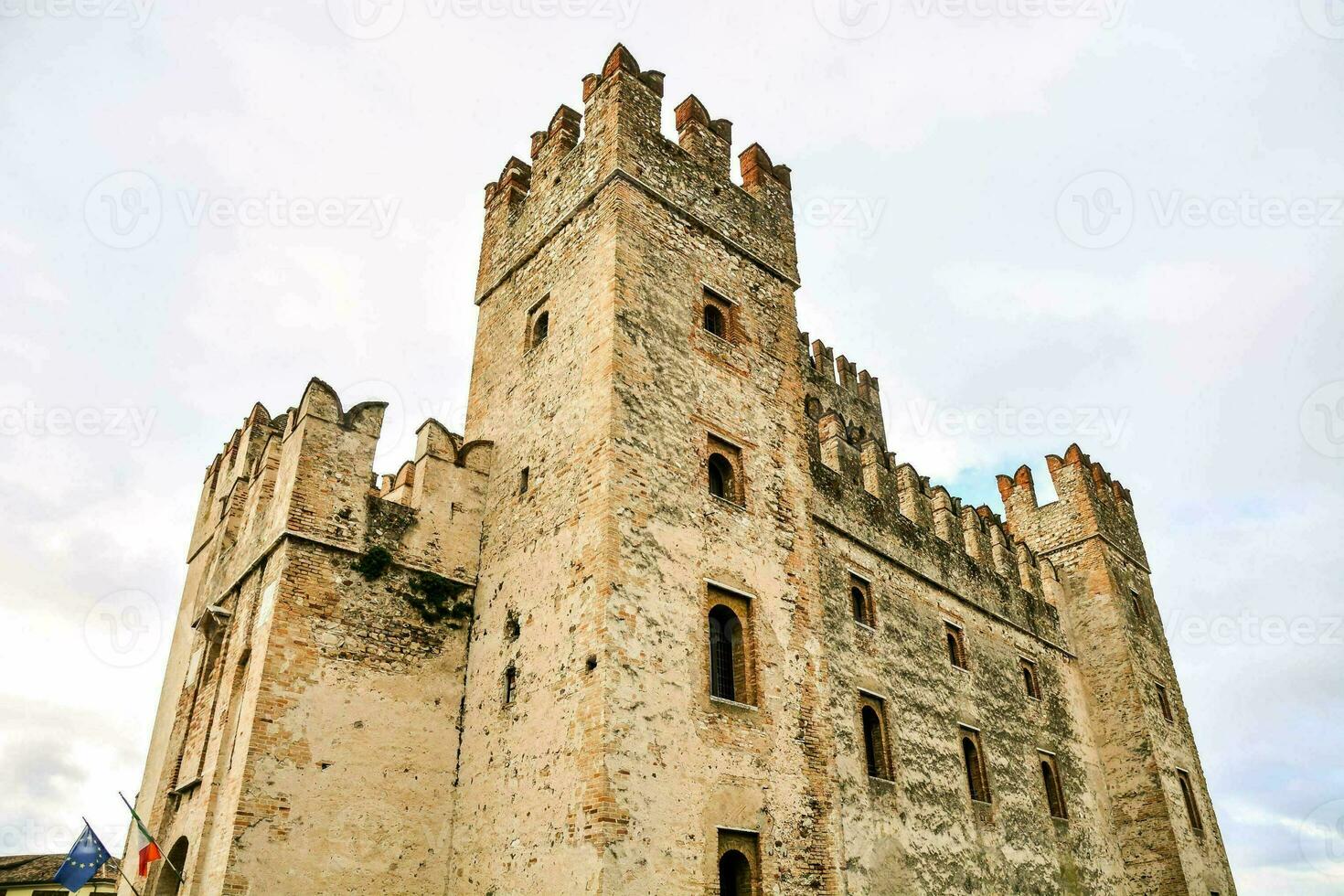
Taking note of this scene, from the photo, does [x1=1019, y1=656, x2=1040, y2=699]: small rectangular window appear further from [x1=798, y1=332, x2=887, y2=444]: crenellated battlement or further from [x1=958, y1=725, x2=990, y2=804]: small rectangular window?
[x1=798, y1=332, x2=887, y2=444]: crenellated battlement

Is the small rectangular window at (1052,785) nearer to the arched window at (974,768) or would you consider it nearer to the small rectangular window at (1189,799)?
the arched window at (974,768)

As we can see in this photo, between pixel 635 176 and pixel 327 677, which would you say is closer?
pixel 327 677

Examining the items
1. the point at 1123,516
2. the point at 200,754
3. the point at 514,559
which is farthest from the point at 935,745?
the point at 1123,516

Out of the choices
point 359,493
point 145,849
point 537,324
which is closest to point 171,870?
point 145,849

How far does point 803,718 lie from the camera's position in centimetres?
1214

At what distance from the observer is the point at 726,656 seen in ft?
39.4

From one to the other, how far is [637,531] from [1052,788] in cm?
1239

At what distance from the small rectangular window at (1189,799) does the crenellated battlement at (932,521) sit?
4348 millimetres

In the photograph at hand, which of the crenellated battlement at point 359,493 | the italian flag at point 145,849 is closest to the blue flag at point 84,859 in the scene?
the italian flag at point 145,849

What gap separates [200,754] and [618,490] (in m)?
6.78

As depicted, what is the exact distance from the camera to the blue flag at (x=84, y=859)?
11812 millimetres

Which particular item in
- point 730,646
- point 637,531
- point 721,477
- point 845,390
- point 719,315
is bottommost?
point 730,646

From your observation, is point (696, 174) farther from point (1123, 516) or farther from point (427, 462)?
point (1123, 516)

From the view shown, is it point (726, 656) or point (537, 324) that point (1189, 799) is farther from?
point (537, 324)
